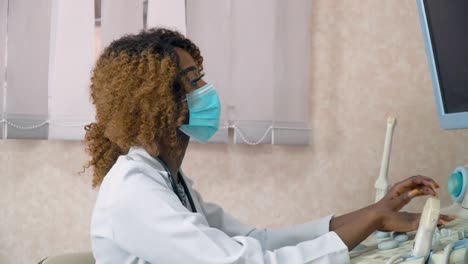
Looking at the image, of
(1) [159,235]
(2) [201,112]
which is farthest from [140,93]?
(1) [159,235]

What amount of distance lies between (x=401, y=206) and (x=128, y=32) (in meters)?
1.16

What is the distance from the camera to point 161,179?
137cm

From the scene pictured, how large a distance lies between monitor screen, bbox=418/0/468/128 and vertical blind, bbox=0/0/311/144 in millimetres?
729

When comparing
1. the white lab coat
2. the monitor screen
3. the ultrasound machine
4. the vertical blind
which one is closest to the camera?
the white lab coat

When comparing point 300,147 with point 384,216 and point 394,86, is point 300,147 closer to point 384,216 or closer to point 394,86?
point 394,86

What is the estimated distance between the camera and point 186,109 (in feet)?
4.82

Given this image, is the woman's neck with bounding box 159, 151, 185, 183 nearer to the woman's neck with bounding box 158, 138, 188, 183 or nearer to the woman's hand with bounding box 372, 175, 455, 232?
the woman's neck with bounding box 158, 138, 188, 183

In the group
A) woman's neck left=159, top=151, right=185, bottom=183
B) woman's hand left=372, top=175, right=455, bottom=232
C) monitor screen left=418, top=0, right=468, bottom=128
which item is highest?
monitor screen left=418, top=0, right=468, bottom=128

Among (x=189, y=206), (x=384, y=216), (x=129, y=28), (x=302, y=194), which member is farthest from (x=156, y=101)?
(x=302, y=194)

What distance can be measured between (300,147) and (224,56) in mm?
434

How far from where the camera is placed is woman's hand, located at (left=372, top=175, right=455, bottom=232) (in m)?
1.42

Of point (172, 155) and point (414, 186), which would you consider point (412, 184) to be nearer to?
point (414, 186)

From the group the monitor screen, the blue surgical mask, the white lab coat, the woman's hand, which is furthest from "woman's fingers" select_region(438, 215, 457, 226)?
the blue surgical mask

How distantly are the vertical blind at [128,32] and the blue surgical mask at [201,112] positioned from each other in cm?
67
